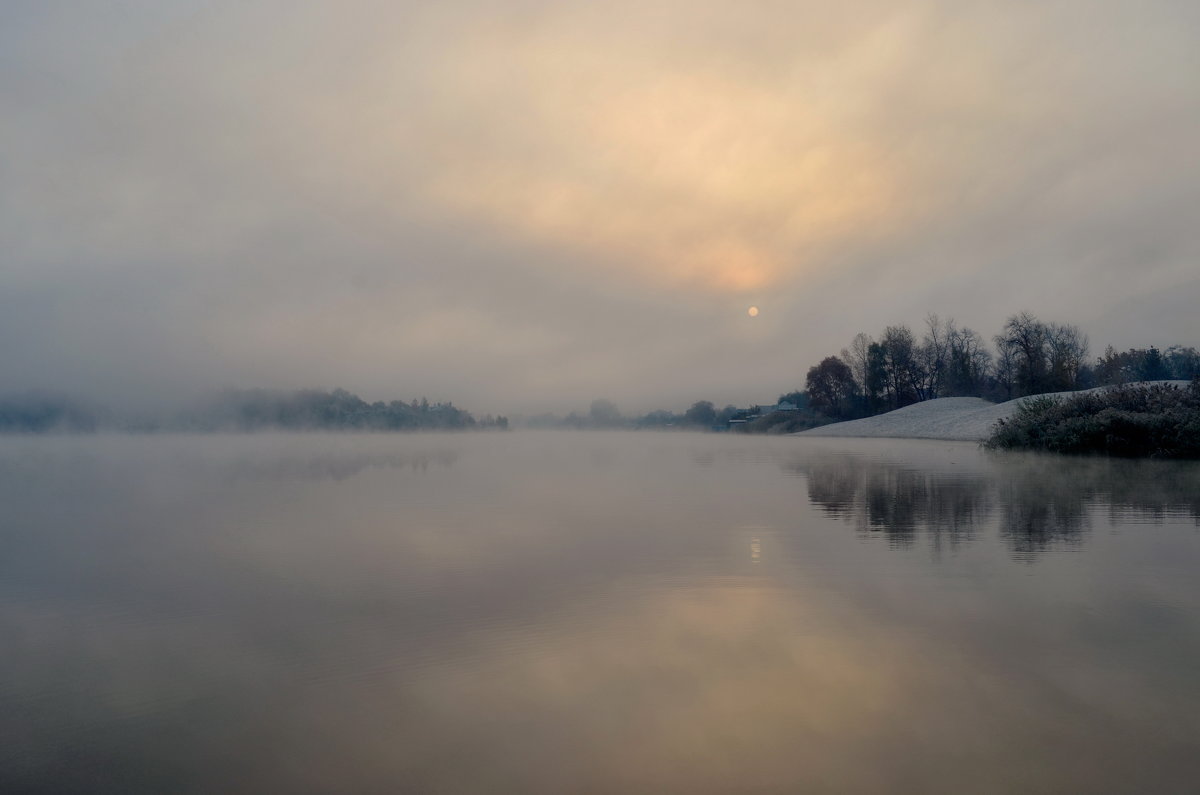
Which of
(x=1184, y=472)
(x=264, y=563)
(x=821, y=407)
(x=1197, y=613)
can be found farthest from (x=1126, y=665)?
(x=821, y=407)

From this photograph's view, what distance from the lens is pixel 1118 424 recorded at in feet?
75.2

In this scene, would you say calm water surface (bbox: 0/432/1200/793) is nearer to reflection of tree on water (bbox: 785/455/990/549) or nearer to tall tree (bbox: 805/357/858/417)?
reflection of tree on water (bbox: 785/455/990/549)

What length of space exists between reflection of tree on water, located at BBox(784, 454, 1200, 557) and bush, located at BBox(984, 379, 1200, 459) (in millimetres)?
2541

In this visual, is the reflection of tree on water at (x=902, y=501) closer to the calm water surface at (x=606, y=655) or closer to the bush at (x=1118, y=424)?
the calm water surface at (x=606, y=655)

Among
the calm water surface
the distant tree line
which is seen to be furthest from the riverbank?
the calm water surface

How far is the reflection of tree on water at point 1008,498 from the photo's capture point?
904 centimetres

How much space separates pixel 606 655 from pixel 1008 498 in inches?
392

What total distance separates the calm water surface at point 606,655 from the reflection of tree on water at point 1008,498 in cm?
14

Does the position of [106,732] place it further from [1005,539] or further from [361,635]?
[1005,539]

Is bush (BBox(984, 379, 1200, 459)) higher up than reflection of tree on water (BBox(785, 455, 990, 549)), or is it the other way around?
bush (BBox(984, 379, 1200, 459))

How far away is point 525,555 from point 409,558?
120cm

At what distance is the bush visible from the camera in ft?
70.6

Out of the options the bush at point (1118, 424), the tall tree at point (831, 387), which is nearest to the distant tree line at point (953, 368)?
the tall tree at point (831, 387)

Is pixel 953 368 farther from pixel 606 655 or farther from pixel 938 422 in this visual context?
pixel 606 655
